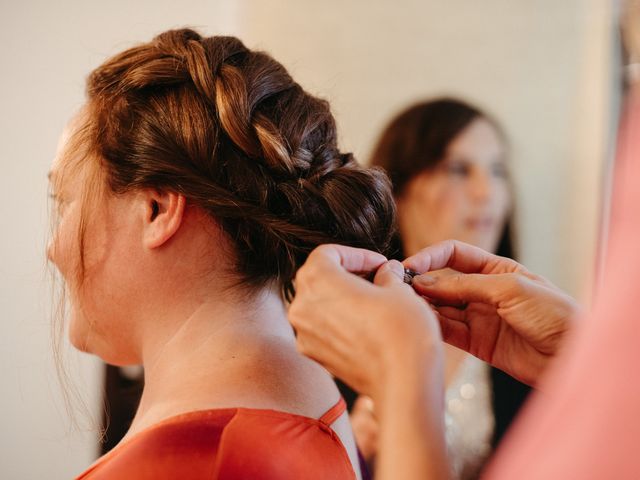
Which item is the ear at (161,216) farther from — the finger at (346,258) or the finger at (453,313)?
the finger at (453,313)

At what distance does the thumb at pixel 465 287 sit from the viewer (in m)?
0.83

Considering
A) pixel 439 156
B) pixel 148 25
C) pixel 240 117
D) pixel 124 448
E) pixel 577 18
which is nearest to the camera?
pixel 124 448

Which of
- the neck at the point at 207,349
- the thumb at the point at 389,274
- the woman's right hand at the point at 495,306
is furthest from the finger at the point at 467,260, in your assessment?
the neck at the point at 207,349

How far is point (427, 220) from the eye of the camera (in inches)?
84.6

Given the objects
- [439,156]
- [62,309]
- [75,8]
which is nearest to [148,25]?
[75,8]

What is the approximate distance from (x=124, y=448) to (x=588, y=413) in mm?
530

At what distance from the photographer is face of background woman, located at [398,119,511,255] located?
6.96ft

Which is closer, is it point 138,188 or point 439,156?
point 138,188

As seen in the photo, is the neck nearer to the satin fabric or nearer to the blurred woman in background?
the satin fabric

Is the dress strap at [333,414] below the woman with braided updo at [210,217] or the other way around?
below

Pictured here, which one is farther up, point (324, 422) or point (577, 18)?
point (577, 18)

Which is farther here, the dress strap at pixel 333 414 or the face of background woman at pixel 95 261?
the face of background woman at pixel 95 261

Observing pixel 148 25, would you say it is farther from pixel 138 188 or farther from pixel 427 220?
pixel 138 188

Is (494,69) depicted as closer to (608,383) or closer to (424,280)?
(424,280)
